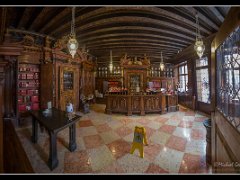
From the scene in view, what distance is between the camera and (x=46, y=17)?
396cm

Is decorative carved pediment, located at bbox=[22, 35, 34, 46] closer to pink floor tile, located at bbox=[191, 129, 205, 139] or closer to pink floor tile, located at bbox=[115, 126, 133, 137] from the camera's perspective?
pink floor tile, located at bbox=[115, 126, 133, 137]

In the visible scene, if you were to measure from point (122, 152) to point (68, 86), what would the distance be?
16.6 ft

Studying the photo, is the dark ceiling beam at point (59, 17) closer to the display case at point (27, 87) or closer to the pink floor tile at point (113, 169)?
the display case at point (27, 87)

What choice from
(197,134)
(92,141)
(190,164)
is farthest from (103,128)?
(197,134)

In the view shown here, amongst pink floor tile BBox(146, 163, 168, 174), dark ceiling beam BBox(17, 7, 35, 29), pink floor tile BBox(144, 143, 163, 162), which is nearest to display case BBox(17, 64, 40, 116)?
dark ceiling beam BBox(17, 7, 35, 29)

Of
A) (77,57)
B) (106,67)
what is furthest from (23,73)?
(106,67)

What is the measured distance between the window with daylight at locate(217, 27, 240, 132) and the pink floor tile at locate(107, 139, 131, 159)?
2.14 metres

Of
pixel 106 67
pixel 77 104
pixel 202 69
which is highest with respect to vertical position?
pixel 106 67

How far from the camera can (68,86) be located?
21.7 ft

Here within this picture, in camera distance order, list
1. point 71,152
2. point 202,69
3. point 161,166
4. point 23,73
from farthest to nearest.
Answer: point 202,69 < point 23,73 < point 71,152 < point 161,166

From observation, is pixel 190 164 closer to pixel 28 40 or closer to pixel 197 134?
pixel 197 134

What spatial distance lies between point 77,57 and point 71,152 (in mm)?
5584

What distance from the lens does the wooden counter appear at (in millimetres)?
6277

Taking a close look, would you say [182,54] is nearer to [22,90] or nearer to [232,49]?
[232,49]
